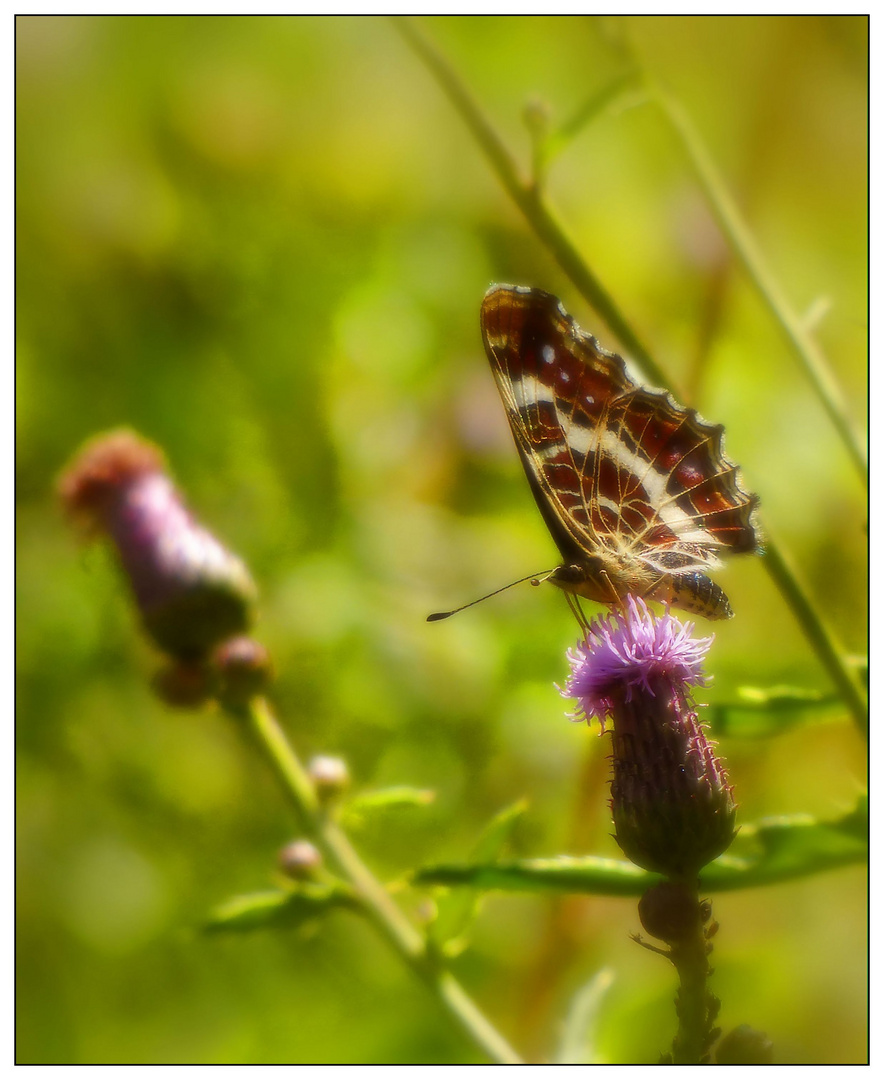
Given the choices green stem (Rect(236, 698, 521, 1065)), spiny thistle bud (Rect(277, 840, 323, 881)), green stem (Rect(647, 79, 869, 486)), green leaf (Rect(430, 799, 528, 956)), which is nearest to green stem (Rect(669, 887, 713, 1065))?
green leaf (Rect(430, 799, 528, 956))

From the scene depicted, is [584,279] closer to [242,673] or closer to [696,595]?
[696,595]

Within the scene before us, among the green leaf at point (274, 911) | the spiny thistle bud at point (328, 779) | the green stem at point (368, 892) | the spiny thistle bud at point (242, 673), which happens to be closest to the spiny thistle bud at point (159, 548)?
the spiny thistle bud at point (242, 673)

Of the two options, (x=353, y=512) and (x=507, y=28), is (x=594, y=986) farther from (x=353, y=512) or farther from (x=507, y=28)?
(x=507, y=28)

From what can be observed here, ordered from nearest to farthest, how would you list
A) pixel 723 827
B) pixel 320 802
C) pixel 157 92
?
pixel 723 827 → pixel 320 802 → pixel 157 92

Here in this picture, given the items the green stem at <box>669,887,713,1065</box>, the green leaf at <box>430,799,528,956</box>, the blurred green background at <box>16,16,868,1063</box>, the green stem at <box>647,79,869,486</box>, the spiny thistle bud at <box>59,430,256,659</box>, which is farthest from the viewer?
the blurred green background at <box>16,16,868,1063</box>

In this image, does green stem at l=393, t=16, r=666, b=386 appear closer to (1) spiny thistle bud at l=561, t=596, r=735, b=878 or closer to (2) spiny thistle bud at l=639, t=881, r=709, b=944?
(1) spiny thistle bud at l=561, t=596, r=735, b=878
